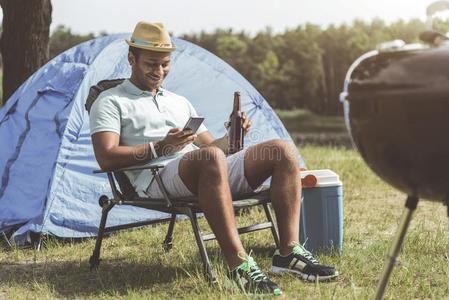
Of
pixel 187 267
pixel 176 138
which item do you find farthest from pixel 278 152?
pixel 187 267

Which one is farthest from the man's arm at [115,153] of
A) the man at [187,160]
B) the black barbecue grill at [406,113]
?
the black barbecue grill at [406,113]

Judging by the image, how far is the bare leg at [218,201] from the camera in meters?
2.98

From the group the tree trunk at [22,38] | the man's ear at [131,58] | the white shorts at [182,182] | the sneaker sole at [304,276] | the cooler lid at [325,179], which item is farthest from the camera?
the tree trunk at [22,38]

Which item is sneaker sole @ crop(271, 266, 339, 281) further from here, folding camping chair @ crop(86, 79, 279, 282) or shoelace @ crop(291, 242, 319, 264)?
folding camping chair @ crop(86, 79, 279, 282)

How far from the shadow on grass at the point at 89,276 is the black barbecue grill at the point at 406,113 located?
1.36 meters

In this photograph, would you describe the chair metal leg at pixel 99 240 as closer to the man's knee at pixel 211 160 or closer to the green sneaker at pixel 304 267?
the man's knee at pixel 211 160

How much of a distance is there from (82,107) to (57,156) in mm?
352

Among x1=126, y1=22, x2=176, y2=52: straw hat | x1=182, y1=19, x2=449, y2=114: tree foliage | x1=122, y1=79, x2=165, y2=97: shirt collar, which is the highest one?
x1=126, y1=22, x2=176, y2=52: straw hat

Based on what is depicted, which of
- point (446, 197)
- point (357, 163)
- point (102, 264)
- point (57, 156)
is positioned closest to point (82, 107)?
point (57, 156)

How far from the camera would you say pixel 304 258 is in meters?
3.14

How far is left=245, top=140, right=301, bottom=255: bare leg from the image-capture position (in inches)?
126

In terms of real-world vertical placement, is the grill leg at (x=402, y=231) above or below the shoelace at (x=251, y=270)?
above

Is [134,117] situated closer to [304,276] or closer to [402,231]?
[304,276]

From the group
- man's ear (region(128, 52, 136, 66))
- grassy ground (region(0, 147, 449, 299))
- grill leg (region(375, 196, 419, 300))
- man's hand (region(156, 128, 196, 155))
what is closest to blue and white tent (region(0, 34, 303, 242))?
grassy ground (region(0, 147, 449, 299))
